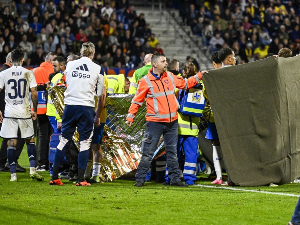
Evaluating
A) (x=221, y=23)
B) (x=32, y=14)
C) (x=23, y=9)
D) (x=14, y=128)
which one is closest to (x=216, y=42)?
(x=221, y=23)

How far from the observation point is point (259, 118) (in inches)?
315

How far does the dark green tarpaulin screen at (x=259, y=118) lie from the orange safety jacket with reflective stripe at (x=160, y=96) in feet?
1.26

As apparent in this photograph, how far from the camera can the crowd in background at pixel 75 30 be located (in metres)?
18.7

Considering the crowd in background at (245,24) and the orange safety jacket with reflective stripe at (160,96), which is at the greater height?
the crowd in background at (245,24)

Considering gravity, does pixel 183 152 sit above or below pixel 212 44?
below

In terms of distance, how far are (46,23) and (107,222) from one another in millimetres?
15084

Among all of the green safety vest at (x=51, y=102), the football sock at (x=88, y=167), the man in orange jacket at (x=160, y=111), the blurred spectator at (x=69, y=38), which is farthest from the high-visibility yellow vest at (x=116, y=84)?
the blurred spectator at (x=69, y=38)

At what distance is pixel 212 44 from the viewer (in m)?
23.6

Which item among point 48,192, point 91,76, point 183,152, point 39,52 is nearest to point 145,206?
point 48,192

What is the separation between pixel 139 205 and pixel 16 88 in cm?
344

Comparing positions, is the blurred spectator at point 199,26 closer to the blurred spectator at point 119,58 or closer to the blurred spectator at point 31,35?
the blurred spectator at point 119,58

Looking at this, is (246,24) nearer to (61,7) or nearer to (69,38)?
(61,7)

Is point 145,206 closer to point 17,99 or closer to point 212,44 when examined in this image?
point 17,99

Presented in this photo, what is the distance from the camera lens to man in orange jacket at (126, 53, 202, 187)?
27.3 feet
